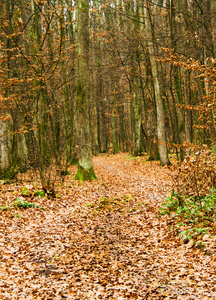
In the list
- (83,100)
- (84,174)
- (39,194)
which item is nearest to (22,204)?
(39,194)

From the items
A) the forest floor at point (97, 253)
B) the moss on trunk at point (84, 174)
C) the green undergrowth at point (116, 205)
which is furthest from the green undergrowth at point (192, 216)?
the moss on trunk at point (84, 174)

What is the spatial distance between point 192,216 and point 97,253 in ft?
8.00

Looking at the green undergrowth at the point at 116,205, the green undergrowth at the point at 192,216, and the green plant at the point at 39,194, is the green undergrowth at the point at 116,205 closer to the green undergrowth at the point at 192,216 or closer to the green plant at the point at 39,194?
the green undergrowth at the point at 192,216

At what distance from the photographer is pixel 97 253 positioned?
17.9 feet

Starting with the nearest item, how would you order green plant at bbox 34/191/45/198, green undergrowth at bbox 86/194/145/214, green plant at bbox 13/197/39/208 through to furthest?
green plant at bbox 13/197/39/208 < green undergrowth at bbox 86/194/145/214 < green plant at bbox 34/191/45/198

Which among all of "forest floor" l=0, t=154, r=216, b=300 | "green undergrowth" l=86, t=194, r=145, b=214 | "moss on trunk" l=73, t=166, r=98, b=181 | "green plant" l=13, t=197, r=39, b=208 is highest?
"moss on trunk" l=73, t=166, r=98, b=181

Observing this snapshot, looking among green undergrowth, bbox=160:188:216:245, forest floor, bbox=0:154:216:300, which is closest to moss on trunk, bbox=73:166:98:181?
forest floor, bbox=0:154:216:300

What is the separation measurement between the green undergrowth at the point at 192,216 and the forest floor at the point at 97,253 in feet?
0.75

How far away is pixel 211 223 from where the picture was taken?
573 cm

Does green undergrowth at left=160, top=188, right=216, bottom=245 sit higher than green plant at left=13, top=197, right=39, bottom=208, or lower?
lower

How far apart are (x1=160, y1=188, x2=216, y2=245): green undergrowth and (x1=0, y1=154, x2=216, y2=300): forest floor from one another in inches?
9.0

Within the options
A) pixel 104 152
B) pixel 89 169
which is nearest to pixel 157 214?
pixel 89 169

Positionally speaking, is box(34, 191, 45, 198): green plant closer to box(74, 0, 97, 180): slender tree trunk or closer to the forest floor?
the forest floor

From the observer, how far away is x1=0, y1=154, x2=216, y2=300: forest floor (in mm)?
4086
